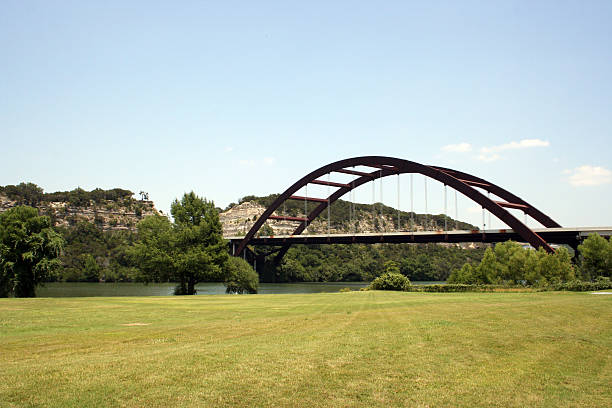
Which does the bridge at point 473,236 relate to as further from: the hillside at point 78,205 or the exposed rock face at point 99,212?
the hillside at point 78,205

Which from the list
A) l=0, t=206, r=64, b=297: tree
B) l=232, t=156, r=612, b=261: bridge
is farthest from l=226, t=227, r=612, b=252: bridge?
l=0, t=206, r=64, b=297: tree

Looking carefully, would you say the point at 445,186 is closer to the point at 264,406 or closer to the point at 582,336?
the point at 582,336

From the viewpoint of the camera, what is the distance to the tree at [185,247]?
48844 millimetres

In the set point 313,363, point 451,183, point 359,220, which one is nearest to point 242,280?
point 451,183

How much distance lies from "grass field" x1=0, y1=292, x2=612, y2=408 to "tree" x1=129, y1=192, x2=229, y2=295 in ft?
107

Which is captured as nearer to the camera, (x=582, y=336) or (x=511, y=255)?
(x=582, y=336)

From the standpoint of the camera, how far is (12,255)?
1537 inches

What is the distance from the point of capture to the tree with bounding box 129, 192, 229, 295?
48.8 m

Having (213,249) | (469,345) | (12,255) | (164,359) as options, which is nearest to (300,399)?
(164,359)

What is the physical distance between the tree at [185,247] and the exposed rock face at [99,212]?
350 ft

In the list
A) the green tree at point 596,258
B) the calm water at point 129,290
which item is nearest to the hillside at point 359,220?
the calm water at point 129,290

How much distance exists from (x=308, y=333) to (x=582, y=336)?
6816mm

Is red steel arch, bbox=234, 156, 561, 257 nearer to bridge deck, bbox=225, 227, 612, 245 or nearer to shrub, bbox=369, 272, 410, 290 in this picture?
bridge deck, bbox=225, 227, 612, 245

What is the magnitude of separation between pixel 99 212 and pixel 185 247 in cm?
12990
